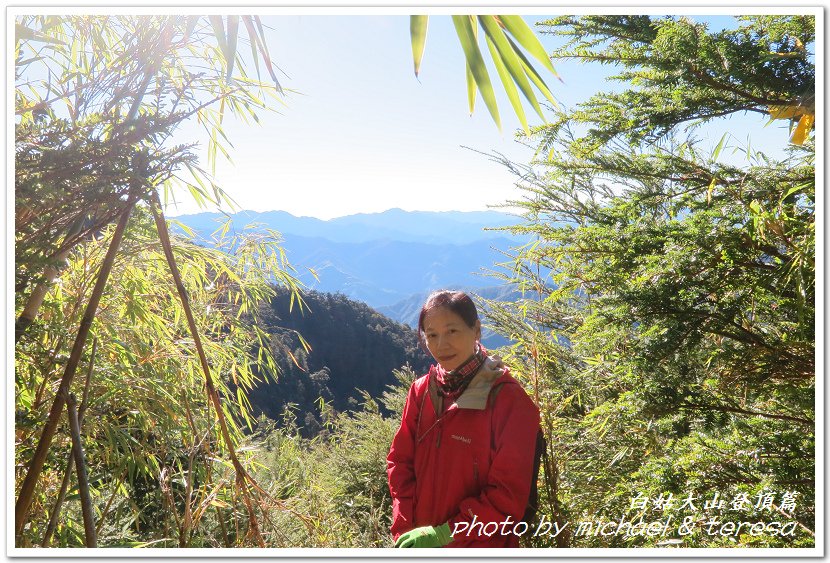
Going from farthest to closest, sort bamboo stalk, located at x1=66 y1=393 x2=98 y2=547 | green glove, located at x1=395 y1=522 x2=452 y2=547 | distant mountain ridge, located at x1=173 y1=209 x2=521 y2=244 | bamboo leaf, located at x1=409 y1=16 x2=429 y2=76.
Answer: distant mountain ridge, located at x1=173 y1=209 x2=521 y2=244, green glove, located at x1=395 y1=522 x2=452 y2=547, bamboo stalk, located at x1=66 y1=393 x2=98 y2=547, bamboo leaf, located at x1=409 y1=16 x2=429 y2=76

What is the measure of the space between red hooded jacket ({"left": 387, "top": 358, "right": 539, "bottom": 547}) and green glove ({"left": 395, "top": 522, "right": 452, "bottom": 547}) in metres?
0.02

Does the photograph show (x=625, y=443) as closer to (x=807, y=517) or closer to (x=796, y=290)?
(x=807, y=517)

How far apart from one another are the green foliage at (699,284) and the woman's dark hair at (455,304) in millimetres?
466

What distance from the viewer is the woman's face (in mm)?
1277

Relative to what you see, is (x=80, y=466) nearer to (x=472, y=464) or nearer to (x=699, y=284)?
(x=472, y=464)

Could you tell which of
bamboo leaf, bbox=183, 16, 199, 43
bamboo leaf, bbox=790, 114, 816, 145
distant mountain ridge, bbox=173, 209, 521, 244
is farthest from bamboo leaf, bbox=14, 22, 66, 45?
distant mountain ridge, bbox=173, 209, 521, 244

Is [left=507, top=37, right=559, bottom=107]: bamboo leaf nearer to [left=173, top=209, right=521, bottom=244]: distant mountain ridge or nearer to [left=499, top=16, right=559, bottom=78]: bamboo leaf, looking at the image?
[left=499, top=16, right=559, bottom=78]: bamboo leaf

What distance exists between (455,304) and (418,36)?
70 cm

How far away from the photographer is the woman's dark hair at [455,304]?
127 centimetres

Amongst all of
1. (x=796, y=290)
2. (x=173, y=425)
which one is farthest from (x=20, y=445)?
(x=796, y=290)

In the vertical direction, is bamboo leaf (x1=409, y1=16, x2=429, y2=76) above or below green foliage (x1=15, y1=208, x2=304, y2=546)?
above

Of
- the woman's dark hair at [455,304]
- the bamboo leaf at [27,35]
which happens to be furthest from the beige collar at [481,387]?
the bamboo leaf at [27,35]

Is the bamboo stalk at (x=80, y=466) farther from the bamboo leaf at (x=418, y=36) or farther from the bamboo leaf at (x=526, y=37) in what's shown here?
the bamboo leaf at (x=526, y=37)
